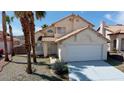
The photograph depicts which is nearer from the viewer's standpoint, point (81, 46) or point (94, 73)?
point (94, 73)

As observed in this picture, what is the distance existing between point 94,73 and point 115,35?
1063 cm

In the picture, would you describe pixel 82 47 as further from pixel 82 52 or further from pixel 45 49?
pixel 45 49

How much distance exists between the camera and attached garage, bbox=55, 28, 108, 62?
18297 millimetres

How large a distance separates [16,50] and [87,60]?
7.62 m

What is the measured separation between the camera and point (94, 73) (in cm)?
1426

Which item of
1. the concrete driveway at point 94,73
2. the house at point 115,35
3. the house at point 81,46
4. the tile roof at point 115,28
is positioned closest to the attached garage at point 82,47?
the house at point 81,46

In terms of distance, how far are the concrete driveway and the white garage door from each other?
6.24 ft

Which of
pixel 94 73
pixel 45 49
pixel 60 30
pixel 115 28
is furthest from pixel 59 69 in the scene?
pixel 115 28

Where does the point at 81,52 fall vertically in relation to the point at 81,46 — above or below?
below

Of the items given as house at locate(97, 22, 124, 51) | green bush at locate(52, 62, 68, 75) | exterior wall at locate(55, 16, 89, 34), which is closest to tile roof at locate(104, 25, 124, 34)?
house at locate(97, 22, 124, 51)

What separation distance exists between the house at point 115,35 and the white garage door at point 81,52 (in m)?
3.49
